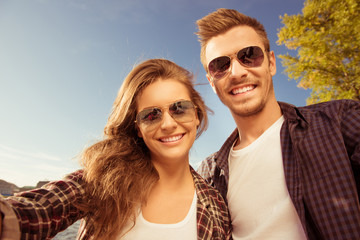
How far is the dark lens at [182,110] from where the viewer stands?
76.5 inches

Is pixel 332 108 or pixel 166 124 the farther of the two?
pixel 332 108

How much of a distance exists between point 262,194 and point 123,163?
1.38 m

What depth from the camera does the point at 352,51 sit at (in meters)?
7.39

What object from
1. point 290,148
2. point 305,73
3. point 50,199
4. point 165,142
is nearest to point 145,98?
point 165,142

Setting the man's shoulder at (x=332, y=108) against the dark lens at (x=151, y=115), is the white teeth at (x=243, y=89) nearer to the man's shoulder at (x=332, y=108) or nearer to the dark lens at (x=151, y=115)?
the man's shoulder at (x=332, y=108)

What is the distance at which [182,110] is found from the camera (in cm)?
198

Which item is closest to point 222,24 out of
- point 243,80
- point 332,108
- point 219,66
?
point 219,66

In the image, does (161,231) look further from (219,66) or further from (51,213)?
(219,66)

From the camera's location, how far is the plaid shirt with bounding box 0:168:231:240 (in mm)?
1055

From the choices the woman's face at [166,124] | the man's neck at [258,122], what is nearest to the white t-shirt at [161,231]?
the woman's face at [166,124]

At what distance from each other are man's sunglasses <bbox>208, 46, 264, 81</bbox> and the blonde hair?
34cm

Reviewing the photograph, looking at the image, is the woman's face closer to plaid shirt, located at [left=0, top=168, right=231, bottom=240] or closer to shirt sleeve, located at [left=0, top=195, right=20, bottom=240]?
plaid shirt, located at [left=0, top=168, right=231, bottom=240]

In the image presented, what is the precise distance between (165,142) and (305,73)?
8.58 metres

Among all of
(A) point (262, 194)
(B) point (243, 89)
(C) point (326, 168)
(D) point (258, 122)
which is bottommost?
(A) point (262, 194)
